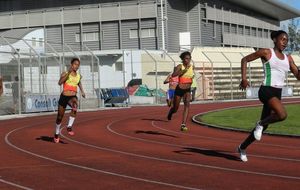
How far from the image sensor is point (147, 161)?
1062 cm

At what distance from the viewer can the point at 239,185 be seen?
807 centimetres

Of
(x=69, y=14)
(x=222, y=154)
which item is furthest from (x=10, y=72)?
(x=69, y=14)

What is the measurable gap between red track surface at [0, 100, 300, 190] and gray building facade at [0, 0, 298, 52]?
3948 centimetres

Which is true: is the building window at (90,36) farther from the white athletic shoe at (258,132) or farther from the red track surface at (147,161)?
the white athletic shoe at (258,132)

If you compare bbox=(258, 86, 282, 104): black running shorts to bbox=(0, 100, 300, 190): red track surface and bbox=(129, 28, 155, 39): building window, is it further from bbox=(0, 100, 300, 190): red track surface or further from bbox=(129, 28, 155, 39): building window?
bbox=(129, 28, 155, 39): building window

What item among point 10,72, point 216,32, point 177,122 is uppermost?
point 216,32

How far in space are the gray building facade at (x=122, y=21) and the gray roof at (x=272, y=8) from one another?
18.8 ft

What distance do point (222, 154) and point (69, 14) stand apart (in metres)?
50.1

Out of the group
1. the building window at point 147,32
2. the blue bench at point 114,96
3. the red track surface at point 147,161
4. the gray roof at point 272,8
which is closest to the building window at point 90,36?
the building window at point 147,32

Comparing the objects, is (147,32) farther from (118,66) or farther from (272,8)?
(272,8)

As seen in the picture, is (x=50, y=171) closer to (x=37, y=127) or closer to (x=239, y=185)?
(x=239, y=185)

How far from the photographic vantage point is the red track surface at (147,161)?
843cm

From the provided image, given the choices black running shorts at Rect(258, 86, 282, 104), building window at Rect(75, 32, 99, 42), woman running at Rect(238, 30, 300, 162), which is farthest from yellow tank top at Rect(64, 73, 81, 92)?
building window at Rect(75, 32, 99, 42)

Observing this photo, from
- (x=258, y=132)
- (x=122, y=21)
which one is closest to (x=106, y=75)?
(x=122, y=21)
